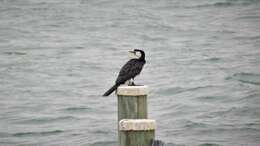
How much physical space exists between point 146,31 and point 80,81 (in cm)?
726

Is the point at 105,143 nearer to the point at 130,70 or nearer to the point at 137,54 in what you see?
the point at 137,54

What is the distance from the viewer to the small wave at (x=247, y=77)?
21484 mm

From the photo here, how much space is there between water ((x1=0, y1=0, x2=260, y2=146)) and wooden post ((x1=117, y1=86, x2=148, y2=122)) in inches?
255

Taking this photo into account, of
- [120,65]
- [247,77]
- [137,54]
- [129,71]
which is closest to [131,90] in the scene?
[129,71]

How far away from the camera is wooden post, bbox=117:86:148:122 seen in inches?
317

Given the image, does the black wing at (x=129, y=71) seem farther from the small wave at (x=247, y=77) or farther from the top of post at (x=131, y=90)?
the small wave at (x=247, y=77)

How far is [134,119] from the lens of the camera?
8.00m

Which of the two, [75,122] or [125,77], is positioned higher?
[125,77]

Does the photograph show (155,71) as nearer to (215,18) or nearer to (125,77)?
(215,18)

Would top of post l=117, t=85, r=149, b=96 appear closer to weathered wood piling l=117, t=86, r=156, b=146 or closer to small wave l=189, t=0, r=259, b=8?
weathered wood piling l=117, t=86, r=156, b=146

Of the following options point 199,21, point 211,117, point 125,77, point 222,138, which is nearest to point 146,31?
point 199,21

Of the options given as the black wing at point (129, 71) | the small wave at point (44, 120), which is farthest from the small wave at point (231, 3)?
the black wing at point (129, 71)

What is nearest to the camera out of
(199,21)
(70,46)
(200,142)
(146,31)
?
(200,142)

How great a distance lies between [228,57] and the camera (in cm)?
2469
